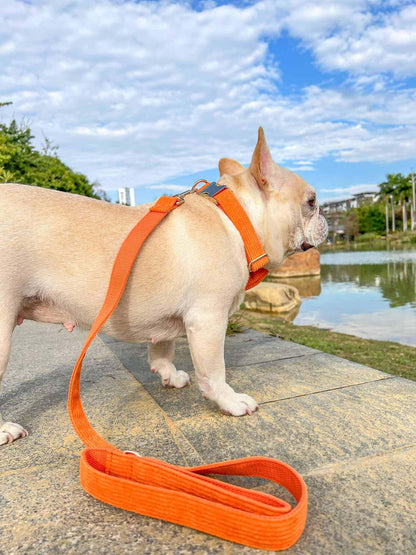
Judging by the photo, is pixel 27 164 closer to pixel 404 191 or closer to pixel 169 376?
pixel 169 376

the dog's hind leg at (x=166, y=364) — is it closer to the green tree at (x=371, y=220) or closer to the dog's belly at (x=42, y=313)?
the dog's belly at (x=42, y=313)

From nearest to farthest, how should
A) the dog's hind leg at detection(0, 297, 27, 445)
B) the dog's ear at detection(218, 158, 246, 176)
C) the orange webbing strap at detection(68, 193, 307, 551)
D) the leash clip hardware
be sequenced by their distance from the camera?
the orange webbing strap at detection(68, 193, 307, 551)
the dog's hind leg at detection(0, 297, 27, 445)
the leash clip hardware
the dog's ear at detection(218, 158, 246, 176)

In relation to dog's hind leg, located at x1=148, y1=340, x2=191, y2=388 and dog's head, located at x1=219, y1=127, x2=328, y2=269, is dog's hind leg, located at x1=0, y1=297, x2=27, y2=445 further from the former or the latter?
dog's head, located at x1=219, y1=127, x2=328, y2=269

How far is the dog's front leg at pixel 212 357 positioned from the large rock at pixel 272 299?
795 centimetres

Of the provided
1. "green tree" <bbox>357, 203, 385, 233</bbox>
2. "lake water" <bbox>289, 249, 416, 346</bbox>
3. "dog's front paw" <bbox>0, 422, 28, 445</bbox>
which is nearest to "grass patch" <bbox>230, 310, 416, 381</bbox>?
"lake water" <bbox>289, 249, 416, 346</bbox>

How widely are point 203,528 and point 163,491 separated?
18 centimetres

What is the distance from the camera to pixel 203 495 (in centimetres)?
146

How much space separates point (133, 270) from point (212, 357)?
644mm

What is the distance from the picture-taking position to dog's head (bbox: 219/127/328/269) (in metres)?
2.57

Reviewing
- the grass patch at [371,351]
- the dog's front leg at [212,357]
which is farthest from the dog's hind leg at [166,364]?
the grass patch at [371,351]

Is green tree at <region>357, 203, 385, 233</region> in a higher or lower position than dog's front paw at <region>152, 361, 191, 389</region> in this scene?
higher

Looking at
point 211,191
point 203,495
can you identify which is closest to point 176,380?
point 211,191

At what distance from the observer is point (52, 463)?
6.30 feet

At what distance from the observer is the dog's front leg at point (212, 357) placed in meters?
2.28
